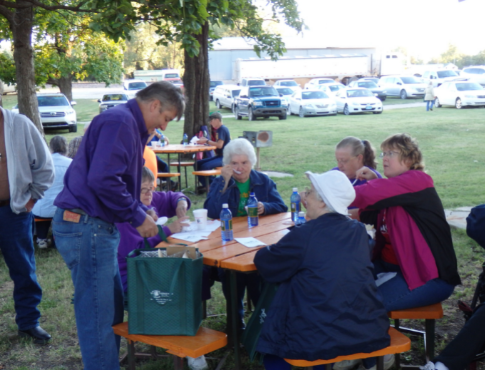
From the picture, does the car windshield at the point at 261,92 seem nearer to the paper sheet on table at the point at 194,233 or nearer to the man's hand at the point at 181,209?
the man's hand at the point at 181,209

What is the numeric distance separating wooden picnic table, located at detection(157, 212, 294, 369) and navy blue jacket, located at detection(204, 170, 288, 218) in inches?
5.6

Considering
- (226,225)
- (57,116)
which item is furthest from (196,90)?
(57,116)

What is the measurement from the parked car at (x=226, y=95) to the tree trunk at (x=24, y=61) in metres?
22.5

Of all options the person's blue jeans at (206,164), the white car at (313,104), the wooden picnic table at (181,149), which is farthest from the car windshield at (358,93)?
the person's blue jeans at (206,164)

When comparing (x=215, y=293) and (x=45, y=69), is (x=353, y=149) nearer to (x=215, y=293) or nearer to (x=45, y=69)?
(x=215, y=293)

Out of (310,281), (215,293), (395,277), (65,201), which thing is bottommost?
(215,293)

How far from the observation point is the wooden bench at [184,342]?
9.50ft

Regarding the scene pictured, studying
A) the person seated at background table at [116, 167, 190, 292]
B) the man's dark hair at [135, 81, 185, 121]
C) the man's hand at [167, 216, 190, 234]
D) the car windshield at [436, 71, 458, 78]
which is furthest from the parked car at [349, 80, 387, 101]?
the man's dark hair at [135, 81, 185, 121]

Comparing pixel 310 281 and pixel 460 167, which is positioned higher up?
pixel 310 281

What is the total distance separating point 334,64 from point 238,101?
19731 mm

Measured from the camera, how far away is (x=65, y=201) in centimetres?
290

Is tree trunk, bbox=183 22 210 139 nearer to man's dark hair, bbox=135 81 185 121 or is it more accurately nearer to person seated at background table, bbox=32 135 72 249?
person seated at background table, bbox=32 135 72 249

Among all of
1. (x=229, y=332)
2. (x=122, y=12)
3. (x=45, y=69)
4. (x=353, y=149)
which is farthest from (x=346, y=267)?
(x=45, y=69)

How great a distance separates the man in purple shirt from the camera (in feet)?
9.04
